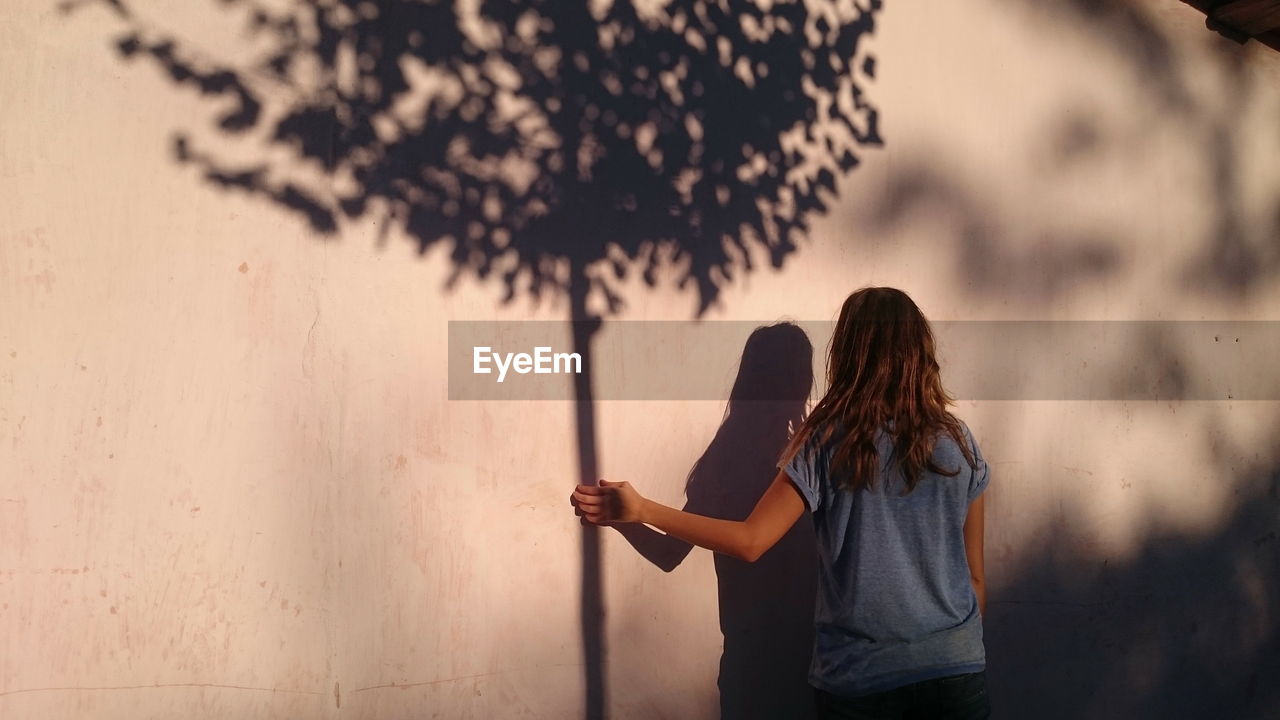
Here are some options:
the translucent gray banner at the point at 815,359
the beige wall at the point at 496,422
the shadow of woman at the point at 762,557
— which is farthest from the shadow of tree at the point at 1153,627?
the shadow of woman at the point at 762,557

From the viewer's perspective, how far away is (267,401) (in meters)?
3.77

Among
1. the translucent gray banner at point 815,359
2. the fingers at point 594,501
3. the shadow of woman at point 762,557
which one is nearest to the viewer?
the fingers at point 594,501

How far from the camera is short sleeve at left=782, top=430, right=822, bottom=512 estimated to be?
2943mm

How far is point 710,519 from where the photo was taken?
3305mm

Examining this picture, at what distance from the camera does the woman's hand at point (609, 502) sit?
3600 millimetres

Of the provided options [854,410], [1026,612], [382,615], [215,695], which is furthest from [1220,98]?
[215,695]

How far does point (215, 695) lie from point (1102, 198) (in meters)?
4.65

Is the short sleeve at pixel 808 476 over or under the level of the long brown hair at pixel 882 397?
under

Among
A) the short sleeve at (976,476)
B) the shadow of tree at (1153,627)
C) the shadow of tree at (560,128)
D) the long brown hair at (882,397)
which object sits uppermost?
the shadow of tree at (560,128)

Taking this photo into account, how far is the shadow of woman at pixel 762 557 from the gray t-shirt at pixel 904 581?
132 cm

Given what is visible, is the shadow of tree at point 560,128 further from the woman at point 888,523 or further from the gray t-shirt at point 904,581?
the gray t-shirt at point 904,581

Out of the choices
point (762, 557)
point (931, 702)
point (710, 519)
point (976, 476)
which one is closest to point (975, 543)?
point (976, 476)

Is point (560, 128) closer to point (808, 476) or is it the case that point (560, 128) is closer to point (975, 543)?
point (808, 476)

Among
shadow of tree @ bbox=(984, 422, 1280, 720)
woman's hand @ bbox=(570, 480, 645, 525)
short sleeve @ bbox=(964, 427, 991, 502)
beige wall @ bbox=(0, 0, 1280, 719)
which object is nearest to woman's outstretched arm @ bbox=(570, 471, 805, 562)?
woman's hand @ bbox=(570, 480, 645, 525)
